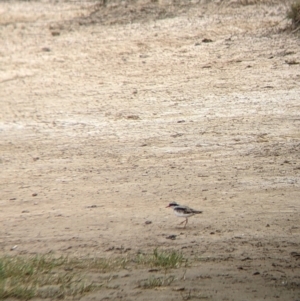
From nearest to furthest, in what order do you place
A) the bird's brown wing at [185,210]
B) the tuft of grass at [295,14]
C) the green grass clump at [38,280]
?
the green grass clump at [38,280] → the bird's brown wing at [185,210] → the tuft of grass at [295,14]

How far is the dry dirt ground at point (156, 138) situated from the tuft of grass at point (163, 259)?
100 millimetres

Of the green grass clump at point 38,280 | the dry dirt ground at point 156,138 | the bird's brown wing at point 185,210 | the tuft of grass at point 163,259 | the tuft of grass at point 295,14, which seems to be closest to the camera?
the green grass clump at point 38,280

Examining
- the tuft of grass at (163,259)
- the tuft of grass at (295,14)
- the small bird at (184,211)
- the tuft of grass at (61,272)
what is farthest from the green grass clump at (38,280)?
the tuft of grass at (295,14)

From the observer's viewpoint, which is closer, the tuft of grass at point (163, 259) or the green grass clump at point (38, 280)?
the green grass clump at point (38, 280)

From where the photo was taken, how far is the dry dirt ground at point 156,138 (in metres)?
6.57

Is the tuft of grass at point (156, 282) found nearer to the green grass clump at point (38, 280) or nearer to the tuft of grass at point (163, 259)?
the tuft of grass at point (163, 259)

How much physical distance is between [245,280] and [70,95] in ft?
16.7

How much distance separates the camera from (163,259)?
6141 millimetres

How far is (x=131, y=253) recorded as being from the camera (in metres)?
→ 6.47

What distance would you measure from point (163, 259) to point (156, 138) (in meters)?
3.01

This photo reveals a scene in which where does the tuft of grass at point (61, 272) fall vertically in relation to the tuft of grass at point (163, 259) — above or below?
below

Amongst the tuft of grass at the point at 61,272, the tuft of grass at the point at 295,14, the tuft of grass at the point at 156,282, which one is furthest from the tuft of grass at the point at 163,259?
the tuft of grass at the point at 295,14

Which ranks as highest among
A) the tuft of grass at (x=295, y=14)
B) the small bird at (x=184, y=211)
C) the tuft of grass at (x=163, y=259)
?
the tuft of grass at (x=295, y=14)

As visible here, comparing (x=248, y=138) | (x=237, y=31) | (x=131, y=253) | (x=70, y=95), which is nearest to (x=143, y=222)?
(x=131, y=253)
